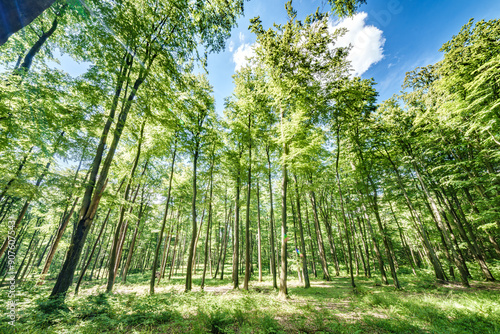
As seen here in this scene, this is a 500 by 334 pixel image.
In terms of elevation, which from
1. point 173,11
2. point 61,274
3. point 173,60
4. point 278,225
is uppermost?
point 173,11

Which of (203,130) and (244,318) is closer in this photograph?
(244,318)

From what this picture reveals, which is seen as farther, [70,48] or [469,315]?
[70,48]

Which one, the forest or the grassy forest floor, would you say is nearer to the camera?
the grassy forest floor

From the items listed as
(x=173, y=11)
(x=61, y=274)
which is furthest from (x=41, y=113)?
(x=173, y=11)

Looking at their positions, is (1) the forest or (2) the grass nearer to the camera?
(2) the grass

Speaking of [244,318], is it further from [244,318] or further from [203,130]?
[203,130]

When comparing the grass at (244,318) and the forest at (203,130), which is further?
the forest at (203,130)

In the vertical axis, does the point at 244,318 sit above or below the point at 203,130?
below

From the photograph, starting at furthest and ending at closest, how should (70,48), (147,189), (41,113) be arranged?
(147,189), (70,48), (41,113)

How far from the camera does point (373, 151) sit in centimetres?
1344

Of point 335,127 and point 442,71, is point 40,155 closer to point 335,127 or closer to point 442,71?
point 335,127

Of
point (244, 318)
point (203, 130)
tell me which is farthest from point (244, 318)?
point (203, 130)

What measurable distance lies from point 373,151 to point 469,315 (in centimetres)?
1047

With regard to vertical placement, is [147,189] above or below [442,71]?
below
